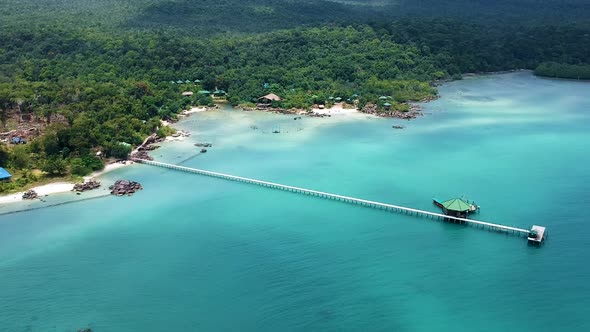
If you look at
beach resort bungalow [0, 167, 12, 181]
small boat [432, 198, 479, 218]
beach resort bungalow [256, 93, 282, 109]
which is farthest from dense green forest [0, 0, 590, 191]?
small boat [432, 198, 479, 218]

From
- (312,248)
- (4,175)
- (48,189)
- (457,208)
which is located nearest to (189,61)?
(4,175)

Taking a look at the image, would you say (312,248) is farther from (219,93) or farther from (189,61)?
(189,61)

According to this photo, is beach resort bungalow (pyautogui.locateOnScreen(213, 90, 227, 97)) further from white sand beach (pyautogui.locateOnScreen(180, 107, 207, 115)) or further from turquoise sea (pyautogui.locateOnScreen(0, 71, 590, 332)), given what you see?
turquoise sea (pyautogui.locateOnScreen(0, 71, 590, 332))

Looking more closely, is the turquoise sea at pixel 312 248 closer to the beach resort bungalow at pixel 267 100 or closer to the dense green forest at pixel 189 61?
the dense green forest at pixel 189 61

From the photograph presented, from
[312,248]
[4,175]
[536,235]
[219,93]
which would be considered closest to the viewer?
[312,248]

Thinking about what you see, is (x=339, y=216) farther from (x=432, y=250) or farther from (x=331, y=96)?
(x=331, y=96)
